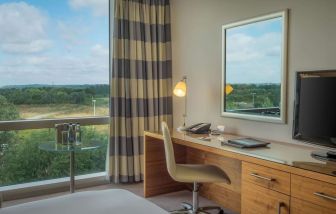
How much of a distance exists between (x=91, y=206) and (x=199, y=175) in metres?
1.16

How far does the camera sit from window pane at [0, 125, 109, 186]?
339cm

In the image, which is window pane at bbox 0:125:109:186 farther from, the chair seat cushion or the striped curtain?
the chair seat cushion

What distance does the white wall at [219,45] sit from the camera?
238 centimetres

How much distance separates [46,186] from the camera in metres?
3.56

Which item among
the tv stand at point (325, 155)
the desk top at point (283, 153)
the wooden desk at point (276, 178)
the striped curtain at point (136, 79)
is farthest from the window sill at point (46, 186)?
the tv stand at point (325, 155)

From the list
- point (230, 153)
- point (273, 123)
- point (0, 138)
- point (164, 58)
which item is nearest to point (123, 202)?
point (230, 153)

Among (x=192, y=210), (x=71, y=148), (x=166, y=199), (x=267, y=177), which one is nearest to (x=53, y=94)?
(x=71, y=148)

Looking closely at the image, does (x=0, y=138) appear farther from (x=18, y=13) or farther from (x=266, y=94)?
(x=266, y=94)

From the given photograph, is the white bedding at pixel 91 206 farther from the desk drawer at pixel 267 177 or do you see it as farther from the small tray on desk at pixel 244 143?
the small tray on desk at pixel 244 143

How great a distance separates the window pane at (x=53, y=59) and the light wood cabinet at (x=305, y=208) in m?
2.54

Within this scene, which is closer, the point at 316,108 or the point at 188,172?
the point at 316,108

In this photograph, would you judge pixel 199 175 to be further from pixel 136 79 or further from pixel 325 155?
pixel 136 79

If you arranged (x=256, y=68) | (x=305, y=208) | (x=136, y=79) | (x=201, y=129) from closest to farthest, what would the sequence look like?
(x=305, y=208)
(x=256, y=68)
(x=201, y=129)
(x=136, y=79)

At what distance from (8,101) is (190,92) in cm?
197
